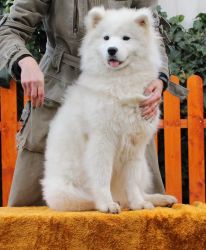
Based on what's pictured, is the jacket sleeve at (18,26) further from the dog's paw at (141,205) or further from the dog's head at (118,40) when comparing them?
the dog's paw at (141,205)

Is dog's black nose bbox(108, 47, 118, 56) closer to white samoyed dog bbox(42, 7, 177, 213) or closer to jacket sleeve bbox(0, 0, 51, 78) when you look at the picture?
white samoyed dog bbox(42, 7, 177, 213)

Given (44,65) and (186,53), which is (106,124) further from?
(186,53)


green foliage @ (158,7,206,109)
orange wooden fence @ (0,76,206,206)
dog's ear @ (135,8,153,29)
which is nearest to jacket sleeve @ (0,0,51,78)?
dog's ear @ (135,8,153,29)

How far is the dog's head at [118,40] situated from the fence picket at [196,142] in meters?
2.03

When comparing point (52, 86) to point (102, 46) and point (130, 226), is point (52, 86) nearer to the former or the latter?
point (102, 46)

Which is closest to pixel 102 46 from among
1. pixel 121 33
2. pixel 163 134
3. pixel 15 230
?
pixel 121 33

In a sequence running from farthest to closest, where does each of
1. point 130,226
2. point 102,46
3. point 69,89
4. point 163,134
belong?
point 163,134 < point 69,89 < point 102,46 < point 130,226

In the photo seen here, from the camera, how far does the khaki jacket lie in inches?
114

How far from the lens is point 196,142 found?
16.1ft

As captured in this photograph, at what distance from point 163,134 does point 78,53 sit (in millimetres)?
2168

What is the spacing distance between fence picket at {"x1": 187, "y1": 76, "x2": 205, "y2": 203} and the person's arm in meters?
2.09

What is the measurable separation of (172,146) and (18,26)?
2.32 metres

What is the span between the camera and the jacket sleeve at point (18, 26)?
2844 mm

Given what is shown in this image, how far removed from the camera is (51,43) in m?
3.18
